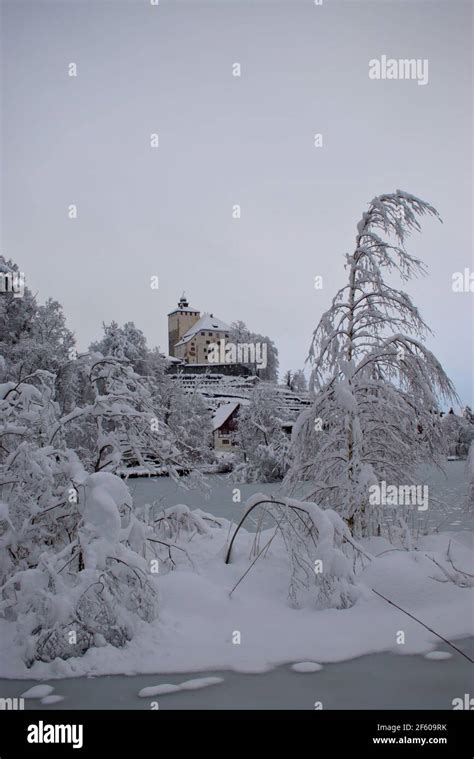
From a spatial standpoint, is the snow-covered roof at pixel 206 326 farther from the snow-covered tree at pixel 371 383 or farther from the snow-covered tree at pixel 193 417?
the snow-covered tree at pixel 371 383

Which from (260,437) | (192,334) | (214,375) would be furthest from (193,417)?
(192,334)

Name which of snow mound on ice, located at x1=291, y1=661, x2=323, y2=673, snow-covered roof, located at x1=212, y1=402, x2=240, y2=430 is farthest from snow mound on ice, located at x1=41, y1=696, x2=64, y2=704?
snow-covered roof, located at x1=212, y1=402, x2=240, y2=430

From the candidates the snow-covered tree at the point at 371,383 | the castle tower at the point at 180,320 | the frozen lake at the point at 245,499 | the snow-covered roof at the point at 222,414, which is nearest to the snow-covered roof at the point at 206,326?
the castle tower at the point at 180,320

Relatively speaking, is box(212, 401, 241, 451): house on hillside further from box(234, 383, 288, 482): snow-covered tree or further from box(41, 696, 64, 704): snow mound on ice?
box(41, 696, 64, 704): snow mound on ice

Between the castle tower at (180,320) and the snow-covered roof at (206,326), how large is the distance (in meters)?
3.16

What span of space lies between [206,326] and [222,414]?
59.1 m

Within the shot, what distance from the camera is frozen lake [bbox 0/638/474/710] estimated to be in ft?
19.8

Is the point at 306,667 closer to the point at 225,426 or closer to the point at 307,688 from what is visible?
the point at 307,688

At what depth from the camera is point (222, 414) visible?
48156 mm

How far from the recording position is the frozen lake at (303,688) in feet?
19.8

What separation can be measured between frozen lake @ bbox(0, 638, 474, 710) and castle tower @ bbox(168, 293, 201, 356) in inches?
4225

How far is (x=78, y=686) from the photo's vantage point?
640 centimetres

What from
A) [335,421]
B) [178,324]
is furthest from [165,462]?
[178,324]
